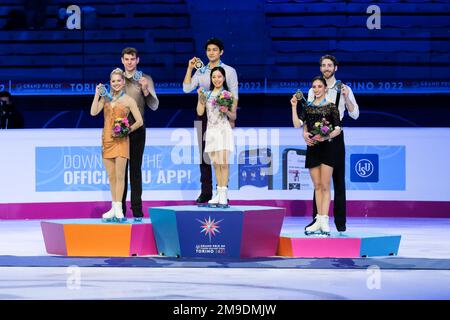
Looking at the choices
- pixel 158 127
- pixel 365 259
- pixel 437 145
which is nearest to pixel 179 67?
pixel 158 127

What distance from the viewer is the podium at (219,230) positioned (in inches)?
307

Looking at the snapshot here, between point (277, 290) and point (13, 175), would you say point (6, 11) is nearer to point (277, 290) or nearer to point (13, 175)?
point (13, 175)

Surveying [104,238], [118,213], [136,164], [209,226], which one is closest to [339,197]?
[209,226]

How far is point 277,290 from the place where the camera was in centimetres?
621

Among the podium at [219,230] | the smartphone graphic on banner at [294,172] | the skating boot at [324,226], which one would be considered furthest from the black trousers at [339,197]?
the smartphone graphic on banner at [294,172]

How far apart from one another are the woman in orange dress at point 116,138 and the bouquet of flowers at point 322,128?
1.47 meters

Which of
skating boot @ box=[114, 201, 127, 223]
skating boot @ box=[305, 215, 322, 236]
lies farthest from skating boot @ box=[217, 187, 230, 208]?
skating boot @ box=[114, 201, 127, 223]

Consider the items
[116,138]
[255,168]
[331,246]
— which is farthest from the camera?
[255,168]

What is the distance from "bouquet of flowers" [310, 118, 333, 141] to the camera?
789cm

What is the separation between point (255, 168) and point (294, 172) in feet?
1.53

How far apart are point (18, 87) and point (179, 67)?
216cm

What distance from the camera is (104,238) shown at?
8094 millimetres

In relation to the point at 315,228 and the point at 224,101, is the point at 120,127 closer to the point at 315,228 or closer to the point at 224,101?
the point at 224,101

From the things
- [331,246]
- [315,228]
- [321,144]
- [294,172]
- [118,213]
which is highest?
[321,144]
